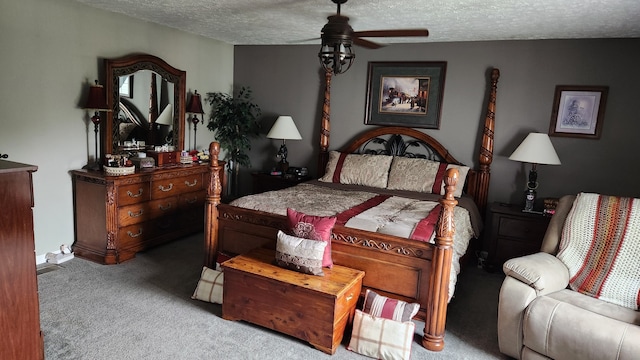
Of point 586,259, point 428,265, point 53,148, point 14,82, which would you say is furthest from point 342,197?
point 14,82

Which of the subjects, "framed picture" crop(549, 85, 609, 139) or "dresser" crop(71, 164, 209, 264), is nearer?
"dresser" crop(71, 164, 209, 264)

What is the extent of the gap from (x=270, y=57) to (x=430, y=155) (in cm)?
248

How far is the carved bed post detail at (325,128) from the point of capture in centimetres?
526

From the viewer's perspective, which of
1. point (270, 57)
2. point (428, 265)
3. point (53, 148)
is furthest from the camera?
point (270, 57)

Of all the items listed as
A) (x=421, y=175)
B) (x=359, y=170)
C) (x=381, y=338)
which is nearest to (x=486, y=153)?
(x=421, y=175)

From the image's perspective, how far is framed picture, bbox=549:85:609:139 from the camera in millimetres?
4102

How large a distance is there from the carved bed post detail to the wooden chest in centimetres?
250

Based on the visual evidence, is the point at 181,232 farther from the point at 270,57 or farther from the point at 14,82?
the point at 270,57

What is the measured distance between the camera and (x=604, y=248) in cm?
279

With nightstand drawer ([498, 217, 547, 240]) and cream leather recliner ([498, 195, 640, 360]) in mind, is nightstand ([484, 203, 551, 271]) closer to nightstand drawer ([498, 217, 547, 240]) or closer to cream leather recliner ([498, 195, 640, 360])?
nightstand drawer ([498, 217, 547, 240])

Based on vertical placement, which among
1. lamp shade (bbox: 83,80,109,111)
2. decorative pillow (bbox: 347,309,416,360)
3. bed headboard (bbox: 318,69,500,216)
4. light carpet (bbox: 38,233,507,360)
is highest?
lamp shade (bbox: 83,80,109,111)

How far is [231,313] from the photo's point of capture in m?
2.96

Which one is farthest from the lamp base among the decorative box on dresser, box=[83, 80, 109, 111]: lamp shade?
the decorative box on dresser

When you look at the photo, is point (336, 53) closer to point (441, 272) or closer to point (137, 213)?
point (441, 272)
